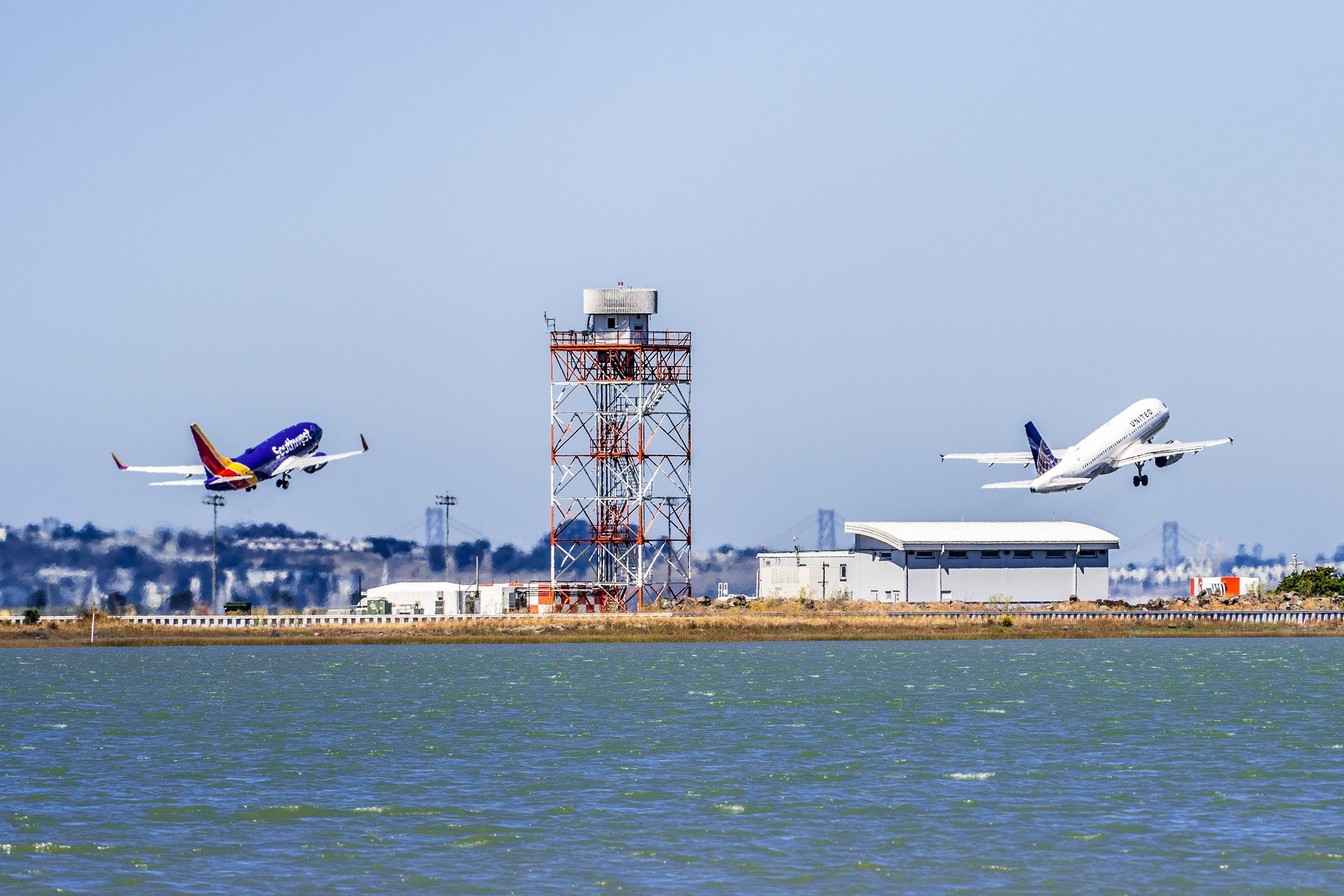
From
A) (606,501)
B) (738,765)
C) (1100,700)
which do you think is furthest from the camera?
(606,501)

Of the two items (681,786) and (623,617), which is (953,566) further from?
(681,786)

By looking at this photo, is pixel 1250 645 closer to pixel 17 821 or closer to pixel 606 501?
pixel 606 501

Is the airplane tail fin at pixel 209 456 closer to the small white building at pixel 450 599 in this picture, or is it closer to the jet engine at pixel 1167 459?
the small white building at pixel 450 599

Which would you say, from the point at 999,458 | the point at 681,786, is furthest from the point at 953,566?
the point at 681,786

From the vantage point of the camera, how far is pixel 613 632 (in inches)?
5758

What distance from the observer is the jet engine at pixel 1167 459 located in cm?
12875

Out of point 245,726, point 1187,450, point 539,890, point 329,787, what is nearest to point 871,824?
point 539,890

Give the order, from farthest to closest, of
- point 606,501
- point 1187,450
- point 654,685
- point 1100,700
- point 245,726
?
point 606,501
point 1187,450
point 654,685
point 1100,700
point 245,726

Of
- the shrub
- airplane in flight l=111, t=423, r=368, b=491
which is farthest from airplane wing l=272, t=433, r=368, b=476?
the shrub

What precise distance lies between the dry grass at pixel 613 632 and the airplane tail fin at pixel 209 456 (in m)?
24.2

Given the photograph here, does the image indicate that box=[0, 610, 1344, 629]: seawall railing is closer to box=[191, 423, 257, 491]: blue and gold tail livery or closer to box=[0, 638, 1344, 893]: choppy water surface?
box=[191, 423, 257, 491]: blue and gold tail livery

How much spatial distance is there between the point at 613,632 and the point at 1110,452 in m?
44.9

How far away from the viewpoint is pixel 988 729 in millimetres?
67188

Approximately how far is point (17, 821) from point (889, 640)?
104 m
